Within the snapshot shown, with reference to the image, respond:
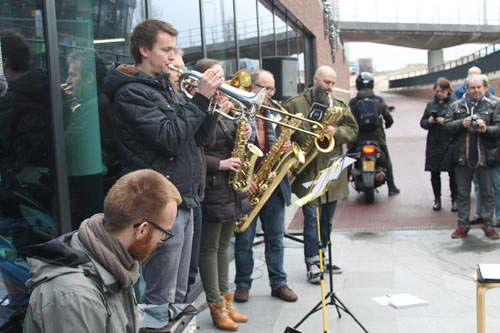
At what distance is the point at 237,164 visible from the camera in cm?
427

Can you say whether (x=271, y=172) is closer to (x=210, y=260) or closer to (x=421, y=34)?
(x=210, y=260)

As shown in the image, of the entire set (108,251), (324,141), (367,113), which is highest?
(367,113)

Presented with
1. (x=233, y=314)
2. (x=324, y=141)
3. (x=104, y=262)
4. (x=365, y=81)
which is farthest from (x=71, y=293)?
(x=365, y=81)

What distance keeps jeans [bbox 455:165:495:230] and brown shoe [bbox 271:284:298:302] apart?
282 centimetres

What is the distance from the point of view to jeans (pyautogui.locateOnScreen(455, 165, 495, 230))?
22.2 feet

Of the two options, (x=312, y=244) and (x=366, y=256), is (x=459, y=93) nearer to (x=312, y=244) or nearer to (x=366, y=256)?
(x=366, y=256)

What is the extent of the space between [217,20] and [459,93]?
4.09 metres

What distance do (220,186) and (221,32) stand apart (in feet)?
9.06

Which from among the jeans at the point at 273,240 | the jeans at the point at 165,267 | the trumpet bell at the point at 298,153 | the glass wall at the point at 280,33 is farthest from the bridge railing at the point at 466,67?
the jeans at the point at 165,267

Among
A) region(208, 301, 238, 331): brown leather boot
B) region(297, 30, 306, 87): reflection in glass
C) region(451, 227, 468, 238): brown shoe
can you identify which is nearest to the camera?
region(451, 227, 468, 238): brown shoe

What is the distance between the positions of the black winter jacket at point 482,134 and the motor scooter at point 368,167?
209 centimetres

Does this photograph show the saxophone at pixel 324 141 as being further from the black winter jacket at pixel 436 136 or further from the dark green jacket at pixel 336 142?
the black winter jacket at pixel 436 136

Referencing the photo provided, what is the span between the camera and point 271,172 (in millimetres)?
4992

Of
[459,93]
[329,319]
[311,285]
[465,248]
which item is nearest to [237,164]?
[329,319]
